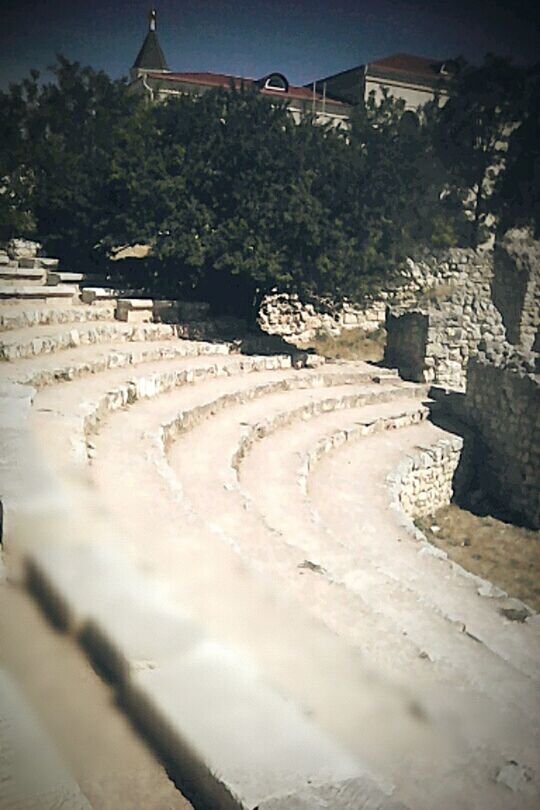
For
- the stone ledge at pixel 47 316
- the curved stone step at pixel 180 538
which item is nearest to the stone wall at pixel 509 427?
the curved stone step at pixel 180 538

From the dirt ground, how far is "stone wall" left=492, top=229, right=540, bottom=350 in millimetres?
11398

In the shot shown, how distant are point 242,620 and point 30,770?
1106 millimetres

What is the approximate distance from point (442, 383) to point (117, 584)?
1243 cm

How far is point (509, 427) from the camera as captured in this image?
36.1ft

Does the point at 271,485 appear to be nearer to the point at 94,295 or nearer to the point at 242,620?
the point at 242,620

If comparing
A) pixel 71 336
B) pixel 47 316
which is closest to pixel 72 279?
pixel 47 316

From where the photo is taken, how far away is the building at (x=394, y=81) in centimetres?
2644

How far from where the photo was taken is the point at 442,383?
1430 cm

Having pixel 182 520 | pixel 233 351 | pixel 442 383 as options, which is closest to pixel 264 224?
pixel 233 351

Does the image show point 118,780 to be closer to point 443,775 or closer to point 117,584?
point 117,584

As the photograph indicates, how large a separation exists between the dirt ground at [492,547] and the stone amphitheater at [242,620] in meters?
1.08

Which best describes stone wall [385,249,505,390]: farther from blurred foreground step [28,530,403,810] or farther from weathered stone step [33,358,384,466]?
blurred foreground step [28,530,403,810]

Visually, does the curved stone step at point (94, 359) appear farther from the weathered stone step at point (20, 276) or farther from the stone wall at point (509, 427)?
the stone wall at point (509, 427)

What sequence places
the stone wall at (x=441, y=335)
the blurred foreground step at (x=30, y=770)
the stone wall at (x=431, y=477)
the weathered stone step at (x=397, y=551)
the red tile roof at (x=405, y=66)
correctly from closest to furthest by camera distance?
1. the blurred foreground step at (x=30, y=770)
2. the weathered stone step at (x=397, y=551)
3. the stone wall at (x=431, y=477)
4. the stone wall at (x=441, y=335)
5. the red tile roof at (x=405, y=66)
